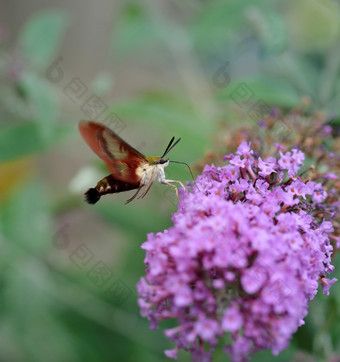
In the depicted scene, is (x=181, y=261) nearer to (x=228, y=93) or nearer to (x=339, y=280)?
(x=339, y=280)

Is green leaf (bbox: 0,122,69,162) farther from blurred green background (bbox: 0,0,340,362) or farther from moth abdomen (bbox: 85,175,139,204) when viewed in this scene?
moth abdomen (bbox: 85,175,139,204)

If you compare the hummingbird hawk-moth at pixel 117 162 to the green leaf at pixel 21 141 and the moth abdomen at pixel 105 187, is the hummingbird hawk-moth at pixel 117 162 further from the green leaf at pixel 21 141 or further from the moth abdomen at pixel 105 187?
the green leaf at pixel 21 141

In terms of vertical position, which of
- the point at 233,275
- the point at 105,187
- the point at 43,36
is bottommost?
the point at 233,275

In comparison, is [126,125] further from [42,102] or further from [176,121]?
[42,102]

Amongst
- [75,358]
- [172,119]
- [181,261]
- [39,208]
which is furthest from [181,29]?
[181,261]

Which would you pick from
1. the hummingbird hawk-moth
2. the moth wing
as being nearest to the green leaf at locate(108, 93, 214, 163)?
the hummingbird hawk-moth

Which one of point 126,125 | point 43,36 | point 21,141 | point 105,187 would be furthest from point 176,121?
point 43,36
